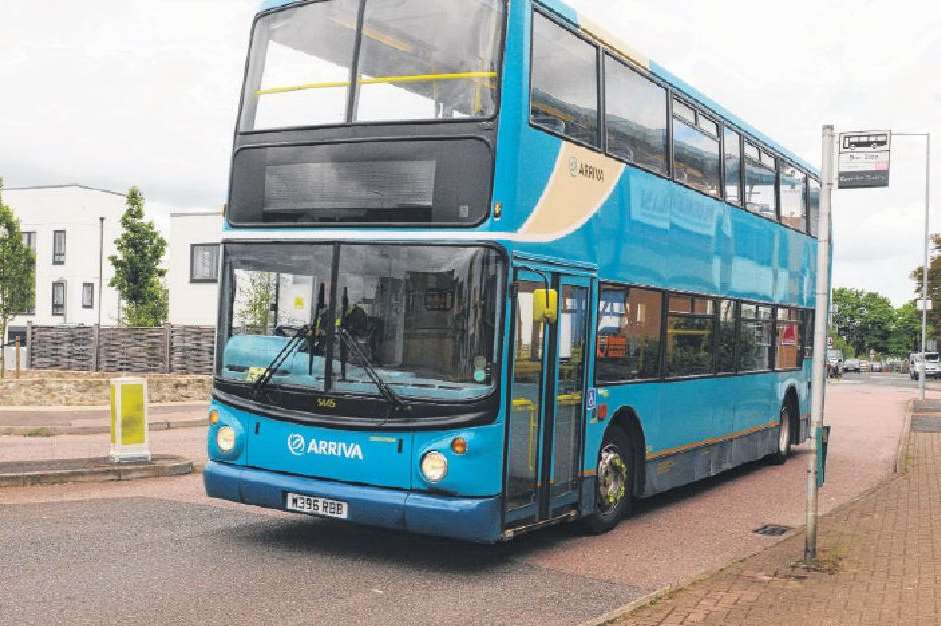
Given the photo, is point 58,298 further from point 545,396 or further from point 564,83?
point 545,396

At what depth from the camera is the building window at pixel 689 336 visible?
1112 centimetres

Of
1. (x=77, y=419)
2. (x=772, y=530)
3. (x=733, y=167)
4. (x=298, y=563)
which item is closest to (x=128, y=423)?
(x=298, y=563)

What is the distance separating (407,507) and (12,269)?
4120 cm

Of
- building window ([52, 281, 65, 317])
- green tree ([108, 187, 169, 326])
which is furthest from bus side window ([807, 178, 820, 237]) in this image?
building window ([52, 281, 65, 317])

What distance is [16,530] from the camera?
875 cm

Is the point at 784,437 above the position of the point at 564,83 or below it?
below

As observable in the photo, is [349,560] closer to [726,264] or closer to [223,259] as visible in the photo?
[223,259]

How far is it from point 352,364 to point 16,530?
3421mm

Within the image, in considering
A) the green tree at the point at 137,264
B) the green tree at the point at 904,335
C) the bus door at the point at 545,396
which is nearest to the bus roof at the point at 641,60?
the bus door at the point at 545,396

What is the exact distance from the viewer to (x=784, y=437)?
16234 millimetres

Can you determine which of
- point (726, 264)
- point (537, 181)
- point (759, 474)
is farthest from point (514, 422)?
point (759, 474)

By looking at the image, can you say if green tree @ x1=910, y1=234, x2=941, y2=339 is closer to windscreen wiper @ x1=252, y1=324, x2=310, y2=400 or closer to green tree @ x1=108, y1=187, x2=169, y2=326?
green tree @ x1=108, y1=187, x2=169, y2=326

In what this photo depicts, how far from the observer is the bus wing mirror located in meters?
7.97

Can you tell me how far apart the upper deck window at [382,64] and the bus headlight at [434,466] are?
251 centimetres
